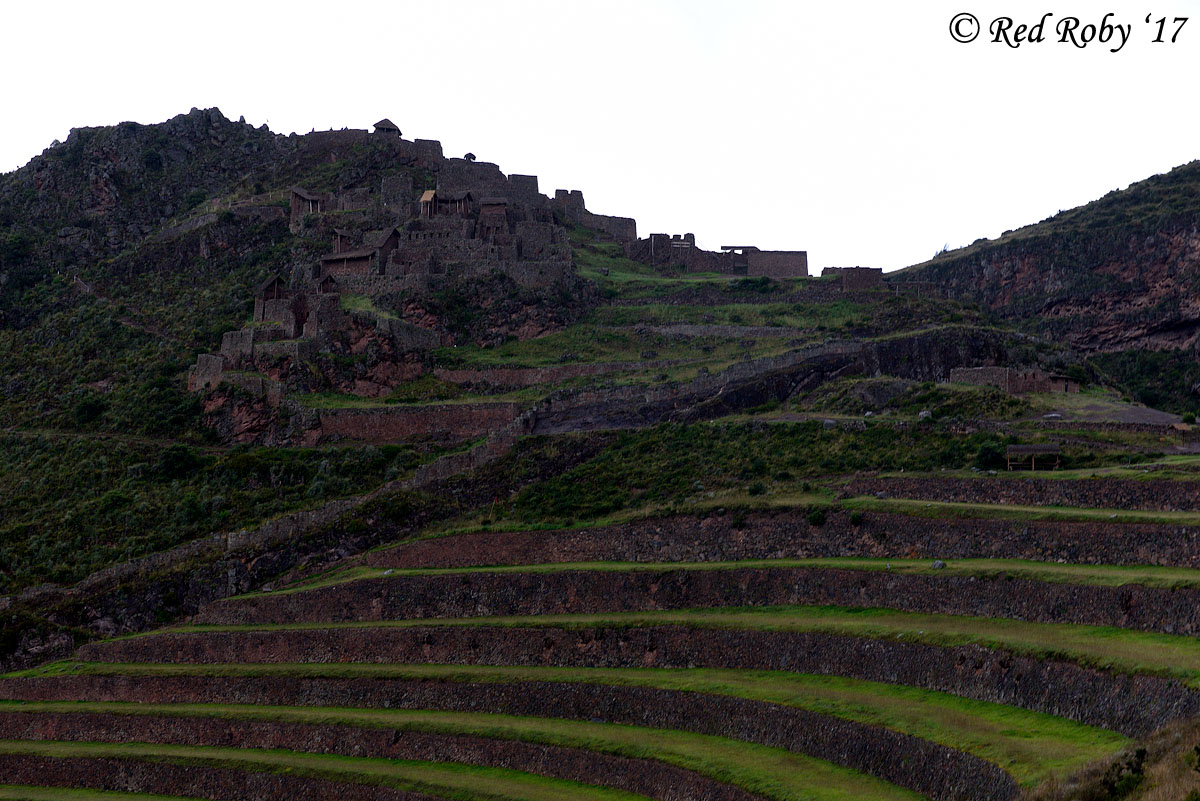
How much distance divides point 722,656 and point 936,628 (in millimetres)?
7369

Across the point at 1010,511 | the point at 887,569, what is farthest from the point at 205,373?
the point at 1010,511

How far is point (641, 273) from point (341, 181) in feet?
66.0

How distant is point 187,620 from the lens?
59.8 m

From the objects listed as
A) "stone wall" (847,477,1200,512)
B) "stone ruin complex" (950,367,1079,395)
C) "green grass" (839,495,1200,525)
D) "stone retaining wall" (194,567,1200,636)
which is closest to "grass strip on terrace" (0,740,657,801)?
"stone retaining wall" (194,567,1200,636)

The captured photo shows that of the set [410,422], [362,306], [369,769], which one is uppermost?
[362,306]

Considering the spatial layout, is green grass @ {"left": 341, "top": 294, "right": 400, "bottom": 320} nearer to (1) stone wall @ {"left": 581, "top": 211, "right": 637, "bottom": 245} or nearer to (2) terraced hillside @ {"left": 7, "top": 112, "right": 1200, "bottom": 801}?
(2) terraced hillside @ {"left": 7, "top": 112, "right": 1200, "bottom": 801}

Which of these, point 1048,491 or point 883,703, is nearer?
point 883,703

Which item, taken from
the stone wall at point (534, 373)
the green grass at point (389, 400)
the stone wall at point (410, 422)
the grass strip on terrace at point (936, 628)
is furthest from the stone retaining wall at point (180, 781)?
the stone wall at point (534, 373)

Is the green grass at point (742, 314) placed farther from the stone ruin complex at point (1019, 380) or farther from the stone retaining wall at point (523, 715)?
the stone retaining wall at point (523, 715)

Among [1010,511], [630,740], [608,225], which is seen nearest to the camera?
[630,740]

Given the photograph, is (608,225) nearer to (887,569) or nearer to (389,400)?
(389,400)

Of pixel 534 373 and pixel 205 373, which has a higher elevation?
pixel 205 373

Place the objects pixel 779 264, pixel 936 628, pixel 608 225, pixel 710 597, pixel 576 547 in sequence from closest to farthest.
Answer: pixel 936 628 < pixel 710 597 < pixel 576 547 < pixel 779 264 < pixel 608 225

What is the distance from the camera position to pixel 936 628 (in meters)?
37.8
